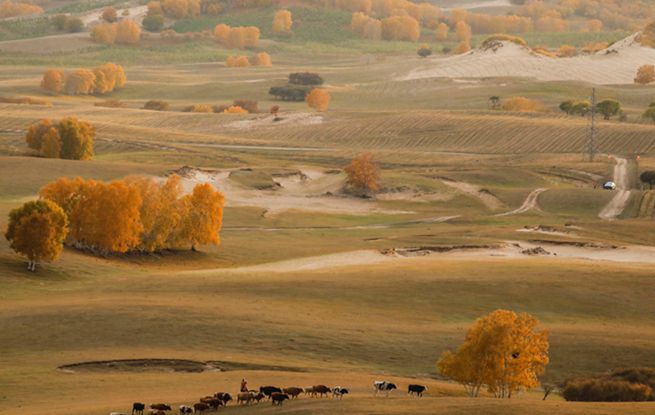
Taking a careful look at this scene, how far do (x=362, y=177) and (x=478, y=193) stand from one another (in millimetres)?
11408

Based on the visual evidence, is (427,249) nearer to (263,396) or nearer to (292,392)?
(292,392)

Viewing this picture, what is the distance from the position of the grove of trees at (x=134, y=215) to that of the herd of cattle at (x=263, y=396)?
1695 inches

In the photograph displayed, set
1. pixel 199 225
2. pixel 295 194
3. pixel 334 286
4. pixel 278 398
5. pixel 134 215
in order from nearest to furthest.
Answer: pixel 278 398, pixel 334 286, pixel 134 215, pixel 199 225, pixel 295 194

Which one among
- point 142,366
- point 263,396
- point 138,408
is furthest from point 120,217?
point 138,408

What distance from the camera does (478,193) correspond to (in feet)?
455

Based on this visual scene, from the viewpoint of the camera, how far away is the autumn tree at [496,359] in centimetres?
5488

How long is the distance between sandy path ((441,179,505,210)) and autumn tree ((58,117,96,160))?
38478 mm

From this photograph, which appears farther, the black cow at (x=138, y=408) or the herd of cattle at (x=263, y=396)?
the black cow at (x=138, y=408)

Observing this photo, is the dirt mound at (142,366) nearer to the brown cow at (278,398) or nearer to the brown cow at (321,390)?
the brown cow at (321,390)

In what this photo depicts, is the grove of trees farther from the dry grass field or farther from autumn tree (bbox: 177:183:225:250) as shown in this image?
the dry grass field

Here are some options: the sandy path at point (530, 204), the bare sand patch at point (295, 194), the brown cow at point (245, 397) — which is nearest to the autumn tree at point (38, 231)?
the brown cow at point (245, 397)

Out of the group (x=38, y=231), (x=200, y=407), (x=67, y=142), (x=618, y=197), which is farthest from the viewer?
(x=67, y=142)

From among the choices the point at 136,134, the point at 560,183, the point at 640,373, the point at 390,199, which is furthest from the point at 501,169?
the point at 640,373

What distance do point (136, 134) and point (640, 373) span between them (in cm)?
12322
